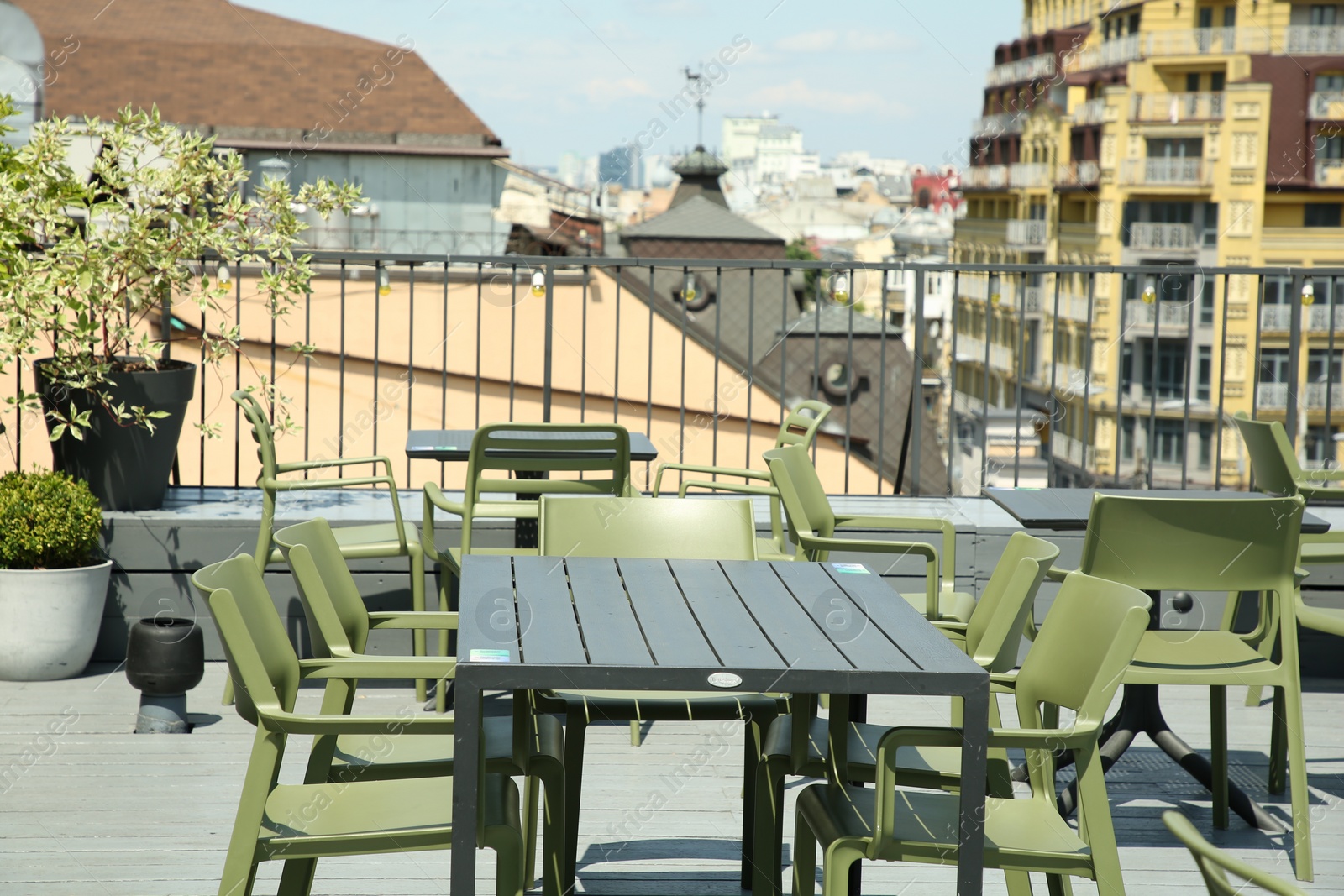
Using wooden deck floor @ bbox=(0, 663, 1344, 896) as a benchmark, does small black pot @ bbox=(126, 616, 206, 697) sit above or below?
above

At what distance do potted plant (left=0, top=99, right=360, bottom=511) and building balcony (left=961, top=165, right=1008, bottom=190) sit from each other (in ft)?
153

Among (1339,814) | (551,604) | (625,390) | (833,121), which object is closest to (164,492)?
(551,604)

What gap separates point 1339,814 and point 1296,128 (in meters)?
42.5

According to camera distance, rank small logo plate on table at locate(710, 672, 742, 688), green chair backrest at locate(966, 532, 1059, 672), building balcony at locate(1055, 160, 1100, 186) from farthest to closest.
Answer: building balcony at locate(1055, 160, 1100, 186), green chair backrest at locate(966, 532, 1059, 672), small logo plate on table at locate(710, 672, 742, 688)

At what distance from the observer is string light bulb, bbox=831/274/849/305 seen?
540 cm

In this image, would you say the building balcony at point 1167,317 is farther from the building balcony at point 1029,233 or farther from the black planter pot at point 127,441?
the black planter pot at point 127,441

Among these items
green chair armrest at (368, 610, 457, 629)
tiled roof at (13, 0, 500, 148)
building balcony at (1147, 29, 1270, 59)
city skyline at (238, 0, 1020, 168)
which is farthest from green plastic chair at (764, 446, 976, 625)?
building balcony at (1147, 29, 1270, 59)

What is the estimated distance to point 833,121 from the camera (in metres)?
12.5

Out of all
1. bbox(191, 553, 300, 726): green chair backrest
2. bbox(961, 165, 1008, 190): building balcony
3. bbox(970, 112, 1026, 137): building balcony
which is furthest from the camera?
bbox(961, 165, 1008, 190): building balcony

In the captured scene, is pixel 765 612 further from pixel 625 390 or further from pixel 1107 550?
pixel 625 390

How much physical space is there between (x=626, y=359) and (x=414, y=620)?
16.7 metres

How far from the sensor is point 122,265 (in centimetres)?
450

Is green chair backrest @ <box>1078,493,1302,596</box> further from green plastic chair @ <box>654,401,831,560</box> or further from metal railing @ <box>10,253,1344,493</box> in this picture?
metal railing @ <box>10,253,1344,493</box>

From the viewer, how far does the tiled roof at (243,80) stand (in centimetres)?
3023
